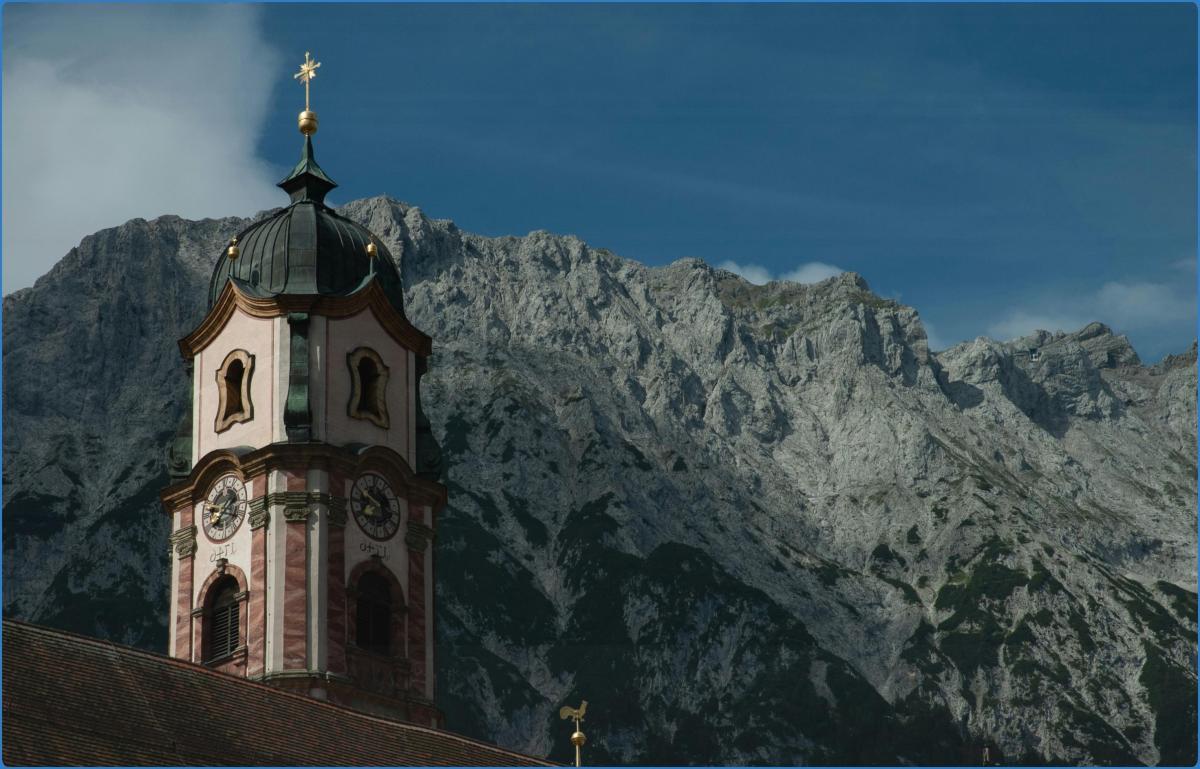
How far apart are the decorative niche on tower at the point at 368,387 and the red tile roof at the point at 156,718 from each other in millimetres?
16907

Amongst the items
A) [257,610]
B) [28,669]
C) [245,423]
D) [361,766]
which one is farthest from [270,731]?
[245,423]

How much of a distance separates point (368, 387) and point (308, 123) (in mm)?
11599

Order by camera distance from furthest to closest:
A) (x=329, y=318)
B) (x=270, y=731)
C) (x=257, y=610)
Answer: (x=329, y=318), (x=257, y=610), (x=270, y=731)

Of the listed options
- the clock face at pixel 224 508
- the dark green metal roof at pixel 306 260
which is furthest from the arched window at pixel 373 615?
the dark green metal roof at pixel 306 260

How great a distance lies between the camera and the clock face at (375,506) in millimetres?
63844

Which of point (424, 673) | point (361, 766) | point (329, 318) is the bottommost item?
point (361, 766)

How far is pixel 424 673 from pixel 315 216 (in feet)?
49.0

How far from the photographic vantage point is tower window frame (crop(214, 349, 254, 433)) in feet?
216

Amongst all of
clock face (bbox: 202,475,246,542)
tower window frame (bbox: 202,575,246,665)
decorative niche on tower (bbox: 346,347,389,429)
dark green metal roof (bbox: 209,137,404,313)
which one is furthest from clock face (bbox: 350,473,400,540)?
dark green metal roof (bbox: 209,137,404,313)

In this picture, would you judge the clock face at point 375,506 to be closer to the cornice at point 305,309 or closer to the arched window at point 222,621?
the arched window at point 222,621

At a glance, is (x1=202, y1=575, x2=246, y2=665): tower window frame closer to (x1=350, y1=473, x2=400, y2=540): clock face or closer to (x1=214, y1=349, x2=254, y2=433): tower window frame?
(x1=350, y1=473, x2=400, y2=540): clock face

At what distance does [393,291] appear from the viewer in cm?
6862

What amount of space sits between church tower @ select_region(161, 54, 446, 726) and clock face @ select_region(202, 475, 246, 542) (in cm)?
6

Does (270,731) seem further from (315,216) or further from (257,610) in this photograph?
(315,216)
